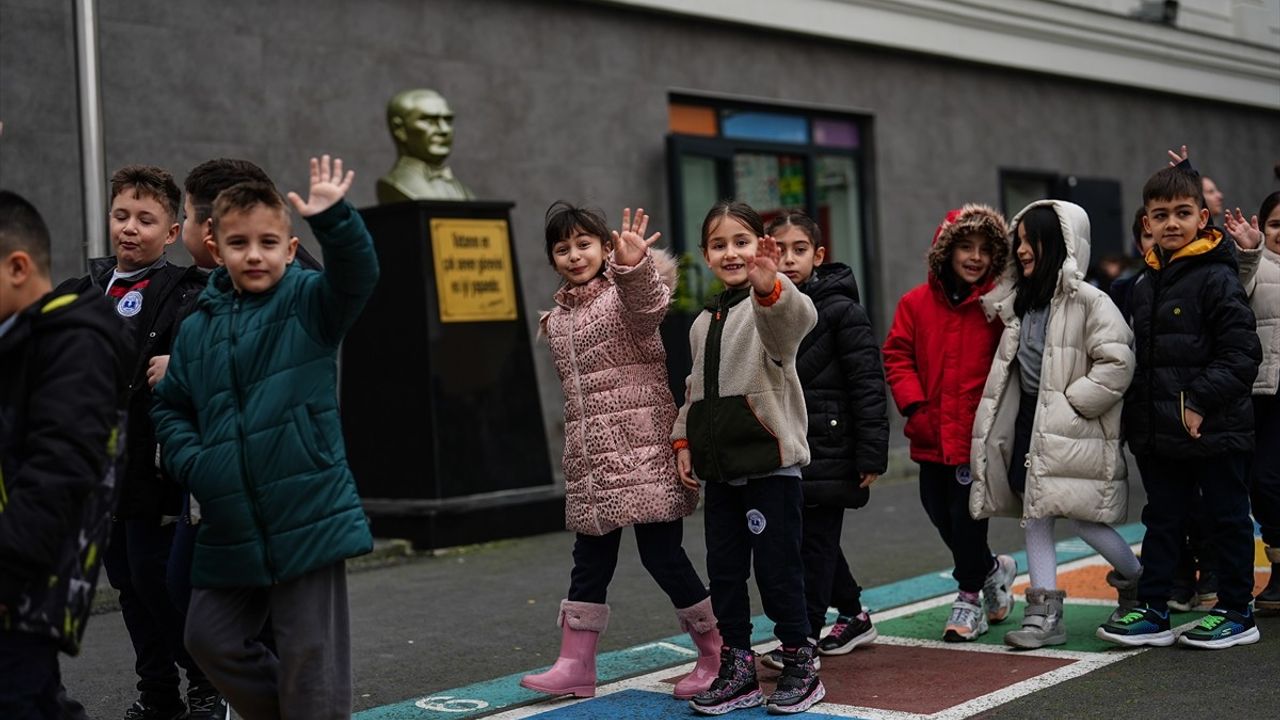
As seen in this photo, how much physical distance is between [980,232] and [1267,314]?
4.34 ft

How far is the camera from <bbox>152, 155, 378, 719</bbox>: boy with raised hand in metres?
3.95

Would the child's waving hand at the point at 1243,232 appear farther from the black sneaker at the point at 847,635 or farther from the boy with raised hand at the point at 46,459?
the boy with raised hand at the point at 46,459

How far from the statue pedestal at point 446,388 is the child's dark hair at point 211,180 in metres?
4.47

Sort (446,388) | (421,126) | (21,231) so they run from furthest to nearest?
(421,126) < (446,388) < (21,231)

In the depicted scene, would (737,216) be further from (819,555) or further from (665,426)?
(819,555)

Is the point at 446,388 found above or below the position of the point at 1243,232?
below

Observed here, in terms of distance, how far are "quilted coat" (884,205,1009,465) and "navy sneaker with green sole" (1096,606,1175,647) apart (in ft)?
2.72

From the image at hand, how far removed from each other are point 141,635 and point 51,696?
1.60 m

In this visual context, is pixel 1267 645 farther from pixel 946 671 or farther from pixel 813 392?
pixel 813 392

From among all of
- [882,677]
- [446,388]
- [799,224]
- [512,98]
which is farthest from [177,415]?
[512,98]

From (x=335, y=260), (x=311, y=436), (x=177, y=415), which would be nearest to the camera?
(x=335, y=260)

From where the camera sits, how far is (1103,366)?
Answer: 18.7ft

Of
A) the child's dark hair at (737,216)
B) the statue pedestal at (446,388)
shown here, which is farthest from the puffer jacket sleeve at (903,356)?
the statue pedestal at (446,388)

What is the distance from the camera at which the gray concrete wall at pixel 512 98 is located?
9.65m
